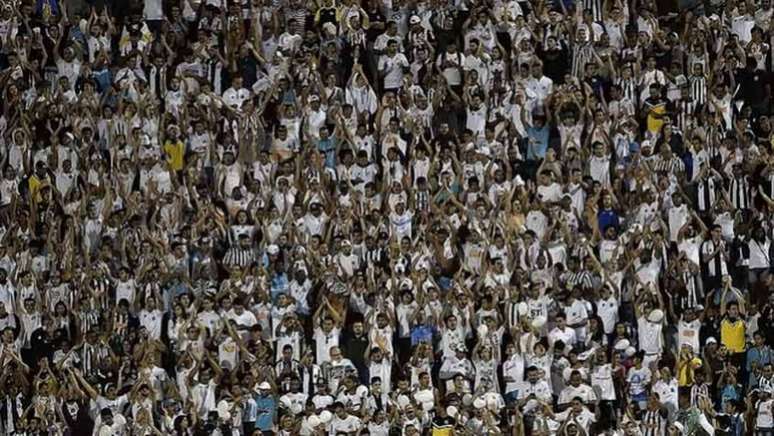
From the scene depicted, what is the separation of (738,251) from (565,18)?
17.3 feet

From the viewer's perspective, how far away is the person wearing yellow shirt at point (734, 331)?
3556cm

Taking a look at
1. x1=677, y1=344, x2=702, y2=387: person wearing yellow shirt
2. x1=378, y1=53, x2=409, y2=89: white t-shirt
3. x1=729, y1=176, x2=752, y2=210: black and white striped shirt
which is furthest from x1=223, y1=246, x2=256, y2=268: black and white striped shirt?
x1=729, y1=176, x2=752, y2=210: black and white striped shirt

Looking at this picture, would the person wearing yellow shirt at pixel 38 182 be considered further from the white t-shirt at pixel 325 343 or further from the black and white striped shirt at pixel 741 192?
the black and white striped shirt at pixel 741 192

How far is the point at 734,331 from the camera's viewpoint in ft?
117

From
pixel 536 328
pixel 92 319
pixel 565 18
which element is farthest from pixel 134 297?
pixel 565 18

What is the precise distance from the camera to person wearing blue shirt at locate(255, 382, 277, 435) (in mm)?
34938

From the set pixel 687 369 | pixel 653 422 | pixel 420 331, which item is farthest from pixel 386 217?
pixel 653 422

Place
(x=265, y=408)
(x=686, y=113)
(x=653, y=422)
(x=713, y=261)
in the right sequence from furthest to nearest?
(x=686, y=113), (x=713, y=261), (x=265, y=408), (x=653, y=422)

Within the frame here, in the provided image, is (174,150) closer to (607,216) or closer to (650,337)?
(607,216)

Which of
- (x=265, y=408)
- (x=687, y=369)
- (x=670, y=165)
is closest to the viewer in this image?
(x=265, y=408)

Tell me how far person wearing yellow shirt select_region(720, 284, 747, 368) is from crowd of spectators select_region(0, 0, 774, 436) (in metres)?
0.04

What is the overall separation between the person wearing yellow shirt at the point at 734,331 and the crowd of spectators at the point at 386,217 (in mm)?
40

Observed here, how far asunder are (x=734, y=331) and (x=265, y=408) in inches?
270

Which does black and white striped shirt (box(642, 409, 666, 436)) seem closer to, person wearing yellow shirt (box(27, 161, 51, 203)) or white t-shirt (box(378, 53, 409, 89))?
white t-shirt (box(378, 53, 409, 89))
